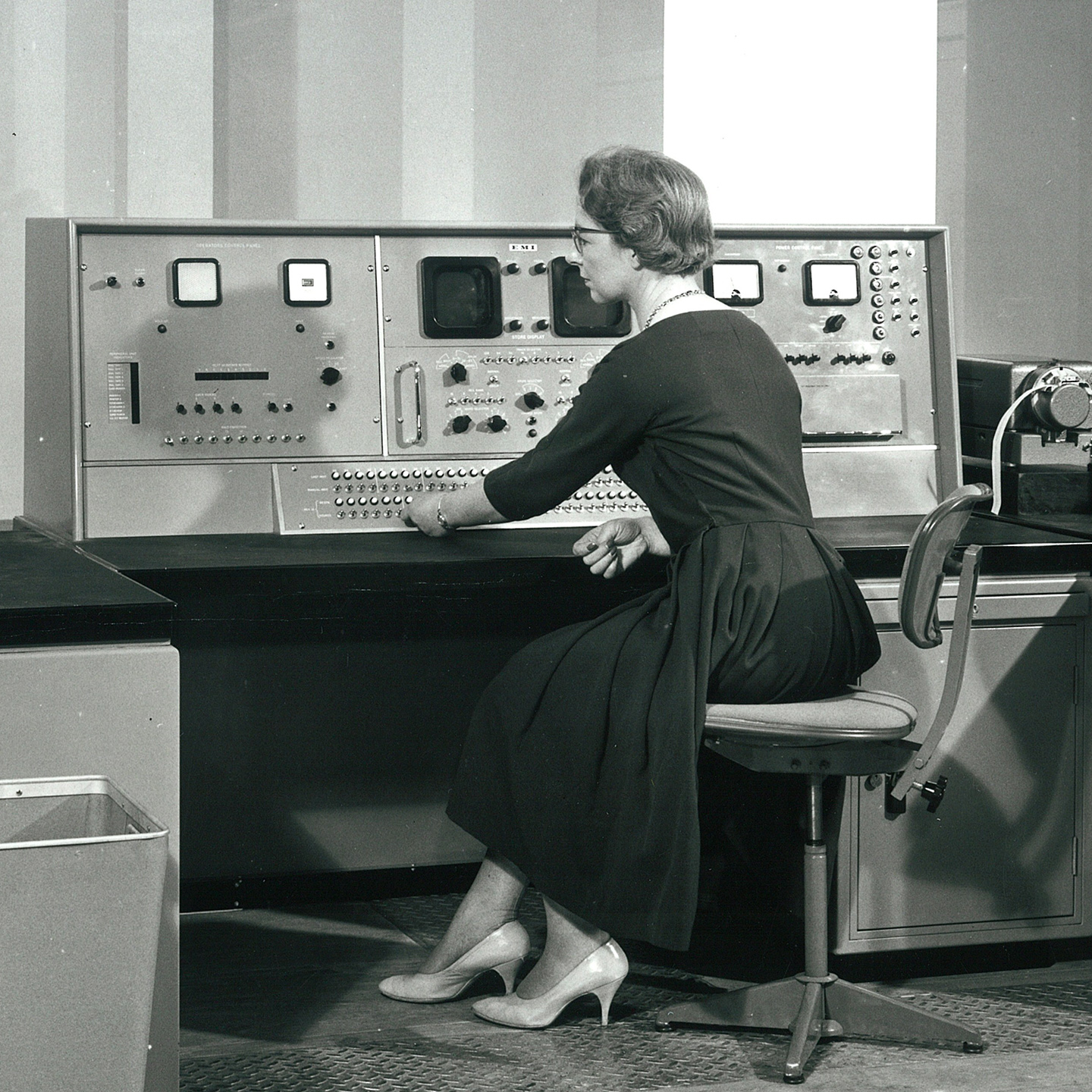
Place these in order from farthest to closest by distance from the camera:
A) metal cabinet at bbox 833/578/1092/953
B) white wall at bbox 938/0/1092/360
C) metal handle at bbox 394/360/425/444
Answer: white wall at bbox 938/0/1092/360 < metal handle at bbox 394/360/425/444 < metal cabinet at bbox 833/578/1092/953

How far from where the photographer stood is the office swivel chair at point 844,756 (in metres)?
2.13

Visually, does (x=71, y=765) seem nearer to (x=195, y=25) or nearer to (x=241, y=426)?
(x=241, y=426)

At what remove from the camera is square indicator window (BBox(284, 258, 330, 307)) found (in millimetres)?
2791

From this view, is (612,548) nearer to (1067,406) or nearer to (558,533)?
(558,533)

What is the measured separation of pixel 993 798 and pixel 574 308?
1.13 meters

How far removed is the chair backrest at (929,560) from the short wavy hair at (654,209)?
542 mm

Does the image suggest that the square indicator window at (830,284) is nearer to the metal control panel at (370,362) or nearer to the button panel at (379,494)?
the metal control panel at (370,362)

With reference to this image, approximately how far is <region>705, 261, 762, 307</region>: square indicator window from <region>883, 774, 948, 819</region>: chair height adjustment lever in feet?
3.22

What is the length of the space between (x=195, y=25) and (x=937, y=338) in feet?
5.09

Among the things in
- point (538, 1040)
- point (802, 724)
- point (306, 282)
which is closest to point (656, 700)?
point (802, 724)

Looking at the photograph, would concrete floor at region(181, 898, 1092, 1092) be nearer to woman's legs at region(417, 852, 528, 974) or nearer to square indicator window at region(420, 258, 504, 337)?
woman's legs at region(417, 852, 528, 974)

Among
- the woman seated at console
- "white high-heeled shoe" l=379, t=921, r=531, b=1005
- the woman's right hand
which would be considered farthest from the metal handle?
"white high-heeled shoe" l=379, t=921, r=531, b=1005

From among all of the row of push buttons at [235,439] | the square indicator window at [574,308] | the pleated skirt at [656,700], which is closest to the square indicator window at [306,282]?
the row of push buttons at [235,439]

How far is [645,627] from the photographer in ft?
7.38
